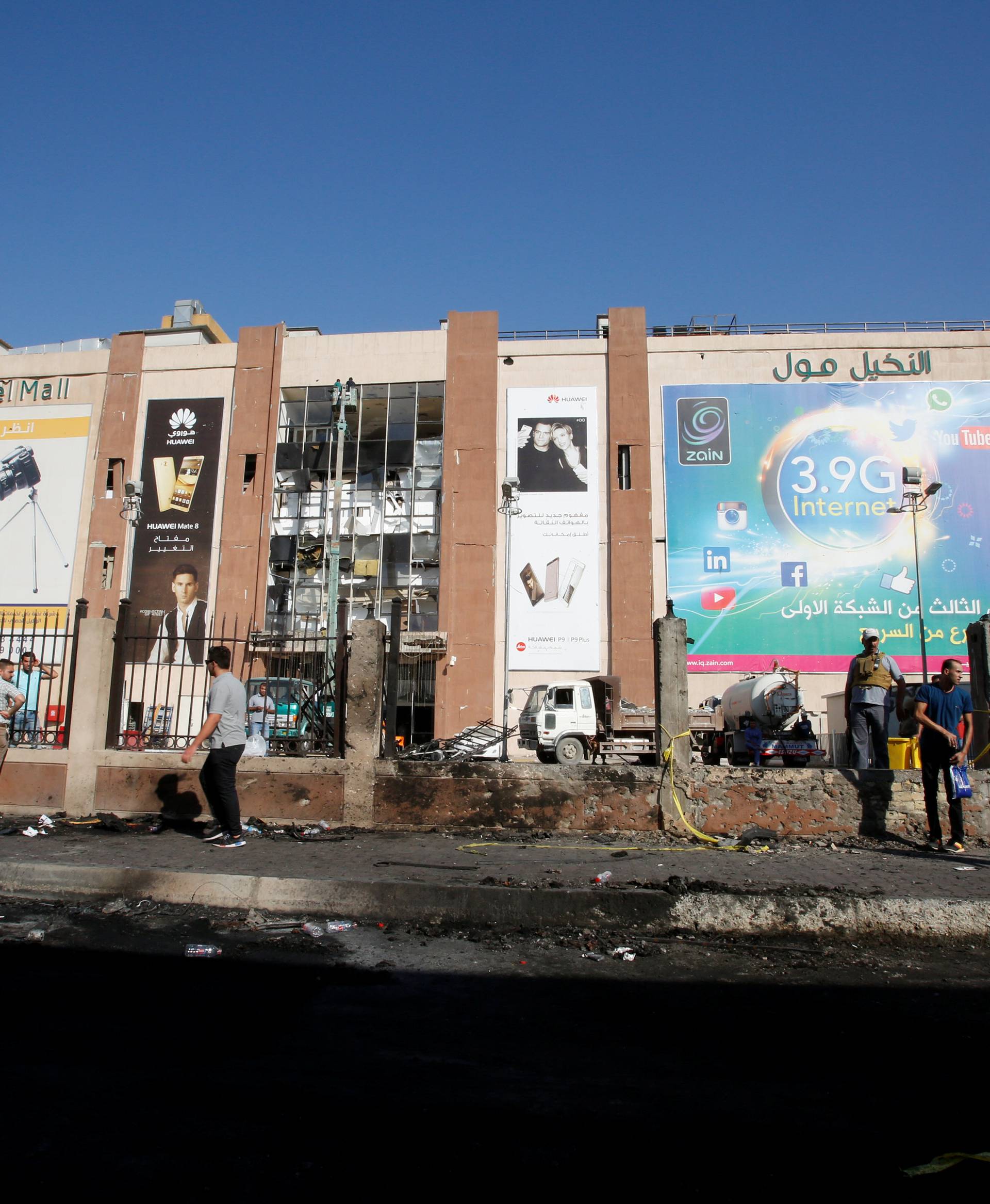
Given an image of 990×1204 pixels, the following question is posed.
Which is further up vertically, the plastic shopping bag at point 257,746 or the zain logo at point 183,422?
the zain logo at point 183,422

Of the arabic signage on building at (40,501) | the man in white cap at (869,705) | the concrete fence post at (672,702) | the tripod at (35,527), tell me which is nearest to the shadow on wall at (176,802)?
the concrete fence post at (672,702)

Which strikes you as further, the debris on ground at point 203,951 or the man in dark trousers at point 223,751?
the man in dark trousers at point 223,751

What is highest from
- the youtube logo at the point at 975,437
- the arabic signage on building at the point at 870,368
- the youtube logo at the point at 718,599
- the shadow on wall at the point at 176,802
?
the arabic signage on building at the point at 870,368

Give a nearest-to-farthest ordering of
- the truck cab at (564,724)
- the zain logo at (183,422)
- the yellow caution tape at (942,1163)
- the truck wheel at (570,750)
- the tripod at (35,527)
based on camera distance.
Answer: the yellow caution tape at (942,1163), the truck wheel at (570,750), the truck cab at (564,724), the tripod at (35,527), the zain logo at (183,422)

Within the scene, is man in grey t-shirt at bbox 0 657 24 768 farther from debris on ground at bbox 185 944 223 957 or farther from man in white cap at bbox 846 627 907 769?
man in white cap at bbox 846 627 907 769

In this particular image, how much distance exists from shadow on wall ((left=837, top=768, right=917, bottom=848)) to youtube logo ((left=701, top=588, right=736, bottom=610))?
21.3 metres

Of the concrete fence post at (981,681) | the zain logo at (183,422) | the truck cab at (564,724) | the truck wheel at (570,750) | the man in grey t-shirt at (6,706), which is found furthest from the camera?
the zain logo at (183,422)

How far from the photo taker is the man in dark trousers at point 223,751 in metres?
7.05

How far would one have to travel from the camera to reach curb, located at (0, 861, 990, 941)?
5.09 m

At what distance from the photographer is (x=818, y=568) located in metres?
28.6

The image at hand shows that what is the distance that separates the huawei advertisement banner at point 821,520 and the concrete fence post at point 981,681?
18762 millimetres

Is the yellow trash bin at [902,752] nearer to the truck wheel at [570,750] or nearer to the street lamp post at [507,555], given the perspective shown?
the truck wheel at [570,750]

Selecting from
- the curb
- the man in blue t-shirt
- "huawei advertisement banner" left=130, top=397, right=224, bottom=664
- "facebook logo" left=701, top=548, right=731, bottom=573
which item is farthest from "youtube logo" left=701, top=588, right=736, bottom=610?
the curb

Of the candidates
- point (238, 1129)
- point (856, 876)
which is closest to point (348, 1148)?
point (238, 1129)
